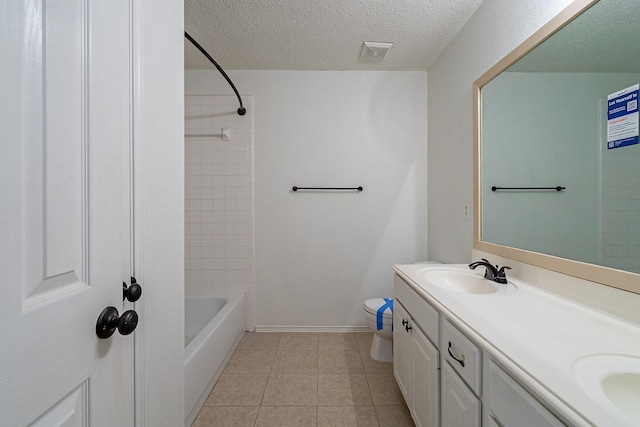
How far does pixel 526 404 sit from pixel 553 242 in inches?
31.2

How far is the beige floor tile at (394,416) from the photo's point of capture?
132 centimetres

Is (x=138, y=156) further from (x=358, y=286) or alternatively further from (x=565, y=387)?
(x=358, y=286)

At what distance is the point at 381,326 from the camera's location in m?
1.76

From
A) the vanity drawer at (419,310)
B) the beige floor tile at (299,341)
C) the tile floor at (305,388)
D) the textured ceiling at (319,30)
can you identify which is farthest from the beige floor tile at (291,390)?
the textured ceiling at (319,30)

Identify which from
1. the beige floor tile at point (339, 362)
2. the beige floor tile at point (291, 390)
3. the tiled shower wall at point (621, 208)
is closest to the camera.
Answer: the tiled shower wall at point (621, 208)

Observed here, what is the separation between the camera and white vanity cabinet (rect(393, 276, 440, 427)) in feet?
3.28

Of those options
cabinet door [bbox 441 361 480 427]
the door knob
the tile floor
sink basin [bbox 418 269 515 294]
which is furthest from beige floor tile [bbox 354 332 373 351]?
the door knob

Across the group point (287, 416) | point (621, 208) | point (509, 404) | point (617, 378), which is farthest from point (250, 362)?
point (621, 208)

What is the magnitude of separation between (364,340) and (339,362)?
0.38 metres

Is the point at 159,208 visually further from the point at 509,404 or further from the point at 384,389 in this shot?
the point at 384,389

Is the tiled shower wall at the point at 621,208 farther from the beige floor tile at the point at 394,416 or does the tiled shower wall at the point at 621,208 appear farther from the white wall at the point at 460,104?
the beige floor tile at the point at 394,416

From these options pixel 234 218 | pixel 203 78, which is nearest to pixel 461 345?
pixel 234 218

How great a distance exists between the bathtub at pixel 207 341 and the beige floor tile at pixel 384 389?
994mm

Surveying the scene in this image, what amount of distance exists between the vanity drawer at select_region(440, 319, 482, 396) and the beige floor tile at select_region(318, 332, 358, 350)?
125 cm
